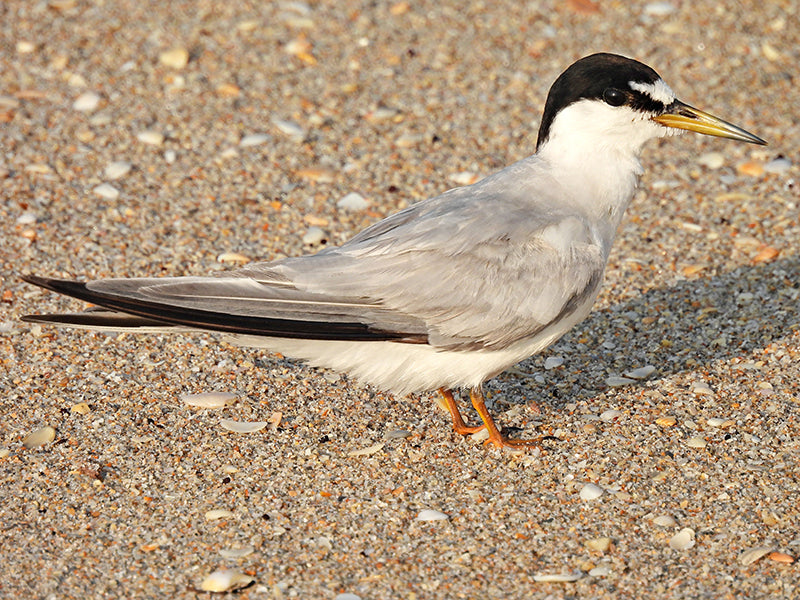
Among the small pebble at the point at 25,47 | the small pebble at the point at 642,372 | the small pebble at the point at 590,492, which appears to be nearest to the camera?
the small pebble at the point at 590,492

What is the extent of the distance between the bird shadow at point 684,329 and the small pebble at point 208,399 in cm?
121

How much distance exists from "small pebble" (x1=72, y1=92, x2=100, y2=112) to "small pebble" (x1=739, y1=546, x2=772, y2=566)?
4287 mm

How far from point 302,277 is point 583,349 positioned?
4.70ft

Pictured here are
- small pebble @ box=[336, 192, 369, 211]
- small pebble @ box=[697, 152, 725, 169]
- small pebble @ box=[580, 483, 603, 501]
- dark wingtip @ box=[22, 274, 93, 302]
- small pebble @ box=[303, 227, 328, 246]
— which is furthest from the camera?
small pebble @ box=[697, 152, 725, 169]

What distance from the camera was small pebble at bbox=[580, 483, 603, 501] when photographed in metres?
3.72

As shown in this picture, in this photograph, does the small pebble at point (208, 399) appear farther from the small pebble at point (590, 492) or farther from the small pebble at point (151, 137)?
the small pebble at point (151, 137)

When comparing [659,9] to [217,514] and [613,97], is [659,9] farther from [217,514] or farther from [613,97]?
[217,514]

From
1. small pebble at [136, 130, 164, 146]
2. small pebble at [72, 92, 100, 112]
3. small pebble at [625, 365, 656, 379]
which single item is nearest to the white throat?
small pebble at [625, 365, 656, 379]

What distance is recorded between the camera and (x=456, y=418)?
4.18 metres

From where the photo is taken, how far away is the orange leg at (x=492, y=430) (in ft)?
13.2

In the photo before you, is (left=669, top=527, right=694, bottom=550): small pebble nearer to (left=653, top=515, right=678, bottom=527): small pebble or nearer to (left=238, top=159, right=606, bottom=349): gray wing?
(left=653, top=515, right=678, bottom=527): small pebble

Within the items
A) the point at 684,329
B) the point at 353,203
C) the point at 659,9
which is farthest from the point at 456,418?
the point at 659,9

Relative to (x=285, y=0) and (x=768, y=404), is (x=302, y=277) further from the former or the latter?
(x=285, y=0)

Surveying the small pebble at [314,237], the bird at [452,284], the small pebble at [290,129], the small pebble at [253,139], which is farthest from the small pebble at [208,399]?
the small pebble at [290,129]
